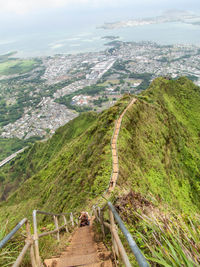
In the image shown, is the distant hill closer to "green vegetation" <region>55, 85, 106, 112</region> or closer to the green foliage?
the green foliage

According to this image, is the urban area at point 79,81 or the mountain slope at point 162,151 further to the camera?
the urban area at point 79,81

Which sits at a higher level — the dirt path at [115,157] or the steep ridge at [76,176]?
the dirt path at [115,157]

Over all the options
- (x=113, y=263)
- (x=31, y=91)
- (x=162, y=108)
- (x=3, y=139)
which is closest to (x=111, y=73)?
(x=31, y=91)

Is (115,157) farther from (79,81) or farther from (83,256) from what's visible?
(79,81)

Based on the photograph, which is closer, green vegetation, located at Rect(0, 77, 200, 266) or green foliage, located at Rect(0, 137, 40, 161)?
green vegetation, located at Rect(0, 77, 200, 266)

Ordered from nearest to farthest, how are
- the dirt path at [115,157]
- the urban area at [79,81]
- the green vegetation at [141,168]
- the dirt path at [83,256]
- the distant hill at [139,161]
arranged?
the dirt path at [83,256] < the green vegetation at [141,168] < the dirt path at [115,157] < the distant hill at [139,161] < the urban area at [79,81]

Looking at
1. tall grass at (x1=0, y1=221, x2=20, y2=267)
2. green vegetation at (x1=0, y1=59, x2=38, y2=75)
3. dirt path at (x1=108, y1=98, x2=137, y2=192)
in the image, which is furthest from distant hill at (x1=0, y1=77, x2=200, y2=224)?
green vegetation at (x1=0, y1=59, x2=38, y2=75)

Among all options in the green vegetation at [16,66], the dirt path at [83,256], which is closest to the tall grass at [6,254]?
the dirt path at [83,256]

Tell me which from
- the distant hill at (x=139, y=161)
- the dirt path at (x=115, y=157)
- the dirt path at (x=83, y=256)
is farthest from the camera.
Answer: the distant hill at (x=139, y=161)

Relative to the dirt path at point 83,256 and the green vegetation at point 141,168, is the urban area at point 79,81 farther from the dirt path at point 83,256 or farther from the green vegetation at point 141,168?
the dirt path at point 83,256

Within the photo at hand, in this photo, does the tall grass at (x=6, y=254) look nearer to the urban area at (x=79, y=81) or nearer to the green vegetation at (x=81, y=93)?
the urban area at (x=79, y=81)

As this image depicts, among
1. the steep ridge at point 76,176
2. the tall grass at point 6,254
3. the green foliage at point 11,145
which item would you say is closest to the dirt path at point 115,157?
the steep ridge at point 76,176

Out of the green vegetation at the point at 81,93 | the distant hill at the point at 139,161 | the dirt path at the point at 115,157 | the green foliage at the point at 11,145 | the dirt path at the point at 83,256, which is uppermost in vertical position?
the dirt path at the point at 83,256
